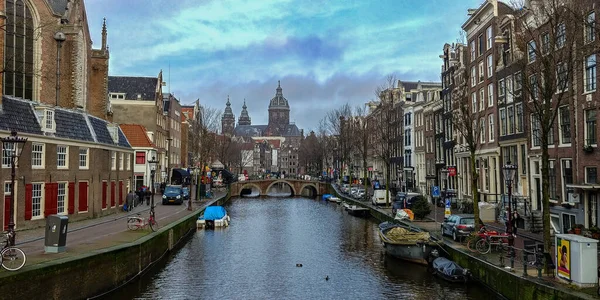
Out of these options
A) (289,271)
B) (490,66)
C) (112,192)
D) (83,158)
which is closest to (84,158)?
(83,158)

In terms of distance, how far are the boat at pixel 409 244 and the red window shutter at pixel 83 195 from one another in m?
20.7

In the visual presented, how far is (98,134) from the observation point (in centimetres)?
3909

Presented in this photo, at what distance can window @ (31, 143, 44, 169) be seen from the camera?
97.4 feet

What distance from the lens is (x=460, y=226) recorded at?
95.6 feet

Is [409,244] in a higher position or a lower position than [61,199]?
lower

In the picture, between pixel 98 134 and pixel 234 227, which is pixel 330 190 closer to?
pixel 234 227

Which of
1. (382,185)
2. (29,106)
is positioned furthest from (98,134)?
(382,185)

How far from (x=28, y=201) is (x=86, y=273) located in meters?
11.9

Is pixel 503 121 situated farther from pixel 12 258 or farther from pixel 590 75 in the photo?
pixel 12 258

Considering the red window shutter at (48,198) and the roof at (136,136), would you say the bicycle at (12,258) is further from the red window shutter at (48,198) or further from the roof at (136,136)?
the roof at (136,136)

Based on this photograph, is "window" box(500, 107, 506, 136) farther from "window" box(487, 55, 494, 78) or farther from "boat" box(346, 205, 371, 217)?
"boat" box(346, 205, 371, 217)

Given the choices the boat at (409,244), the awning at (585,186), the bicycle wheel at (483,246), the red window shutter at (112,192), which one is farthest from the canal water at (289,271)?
the awning at (585,186)

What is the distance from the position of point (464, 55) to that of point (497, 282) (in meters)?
34.5

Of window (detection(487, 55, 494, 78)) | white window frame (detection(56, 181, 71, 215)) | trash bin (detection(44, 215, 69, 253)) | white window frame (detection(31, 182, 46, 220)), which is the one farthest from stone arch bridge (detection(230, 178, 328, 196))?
trash bin (detection(44, 215, 69, 253))
